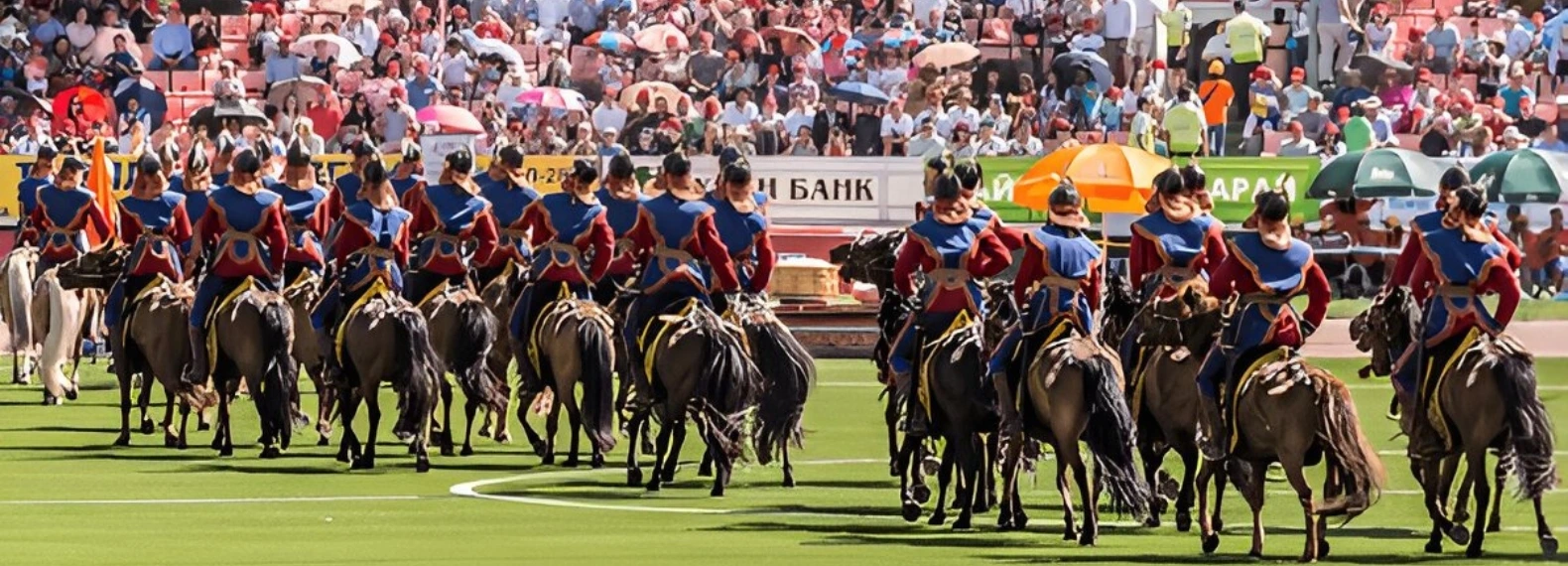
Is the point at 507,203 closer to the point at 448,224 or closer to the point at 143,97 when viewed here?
the point at 448,224

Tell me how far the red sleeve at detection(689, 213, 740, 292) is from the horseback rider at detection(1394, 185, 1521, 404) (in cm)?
496

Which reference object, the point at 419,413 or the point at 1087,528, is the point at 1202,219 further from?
the point at 419,413

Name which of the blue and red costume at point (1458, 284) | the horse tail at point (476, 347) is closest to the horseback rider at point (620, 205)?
the horse tail at point (476, 347)

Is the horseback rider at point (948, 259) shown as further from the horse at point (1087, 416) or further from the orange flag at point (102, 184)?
the orange flag at point (102, 184)

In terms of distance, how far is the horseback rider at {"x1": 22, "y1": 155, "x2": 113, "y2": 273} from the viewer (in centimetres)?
2705

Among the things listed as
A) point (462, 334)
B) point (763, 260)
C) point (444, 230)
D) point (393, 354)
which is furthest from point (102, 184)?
point (763, 260)

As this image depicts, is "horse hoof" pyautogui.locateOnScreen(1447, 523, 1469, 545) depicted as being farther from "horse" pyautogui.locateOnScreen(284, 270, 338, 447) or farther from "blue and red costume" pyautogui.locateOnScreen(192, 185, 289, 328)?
"horse" pyautogui.locateOnScreen(284, 270, 338, 447)

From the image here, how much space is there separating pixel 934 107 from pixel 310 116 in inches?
297

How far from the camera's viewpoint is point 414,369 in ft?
71.1

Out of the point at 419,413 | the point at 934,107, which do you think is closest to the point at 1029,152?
the point at 934,107

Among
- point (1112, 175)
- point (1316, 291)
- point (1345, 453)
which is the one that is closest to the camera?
point (1345, 453)

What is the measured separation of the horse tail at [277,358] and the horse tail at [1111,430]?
7.03m

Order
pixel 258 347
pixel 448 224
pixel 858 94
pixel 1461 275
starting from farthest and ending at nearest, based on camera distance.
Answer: pixel 858 94 → pixel 448 224 → pixel 258 347 → pixel 1461 275

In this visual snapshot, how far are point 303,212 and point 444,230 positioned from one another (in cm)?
153
